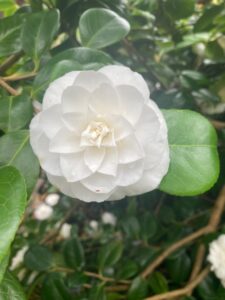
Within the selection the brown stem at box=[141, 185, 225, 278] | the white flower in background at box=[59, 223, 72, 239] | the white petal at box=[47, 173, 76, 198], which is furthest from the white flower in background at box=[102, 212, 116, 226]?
the white petal at box=[47, 173, 76, 198]

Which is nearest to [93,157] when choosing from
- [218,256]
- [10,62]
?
[10,62]

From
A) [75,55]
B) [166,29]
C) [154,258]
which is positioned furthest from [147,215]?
[75,55]

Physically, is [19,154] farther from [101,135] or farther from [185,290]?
[185,290]

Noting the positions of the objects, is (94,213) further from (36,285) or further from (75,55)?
(75,55)

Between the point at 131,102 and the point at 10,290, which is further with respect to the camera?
the point at 10,290

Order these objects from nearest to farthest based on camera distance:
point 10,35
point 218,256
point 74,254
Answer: point 10,35 < point 218,256 < point 74,254

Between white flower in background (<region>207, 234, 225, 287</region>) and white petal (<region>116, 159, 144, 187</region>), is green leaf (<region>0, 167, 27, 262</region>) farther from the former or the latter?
white flower in background (<region>207, 234, 225, 287</region>)
